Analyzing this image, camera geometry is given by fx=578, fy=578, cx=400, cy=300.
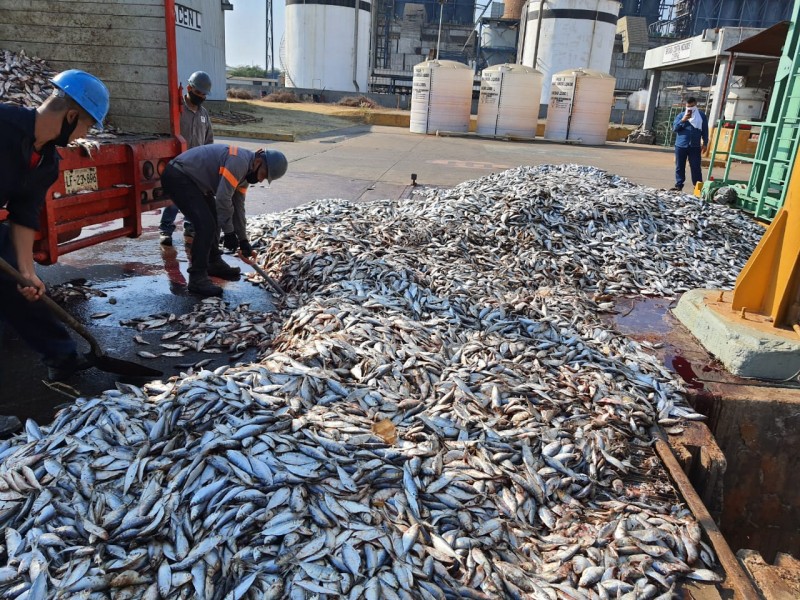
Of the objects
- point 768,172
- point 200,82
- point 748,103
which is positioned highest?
point 748,103

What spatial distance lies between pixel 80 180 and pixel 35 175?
134 centimetres

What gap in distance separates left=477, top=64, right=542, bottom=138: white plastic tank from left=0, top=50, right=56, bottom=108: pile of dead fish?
24006 millimetres

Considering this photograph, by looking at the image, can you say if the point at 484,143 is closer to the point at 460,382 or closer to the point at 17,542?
the point at 460,382

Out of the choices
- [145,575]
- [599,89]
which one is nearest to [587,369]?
[145,575]

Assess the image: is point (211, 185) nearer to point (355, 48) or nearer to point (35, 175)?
point (35, 175)

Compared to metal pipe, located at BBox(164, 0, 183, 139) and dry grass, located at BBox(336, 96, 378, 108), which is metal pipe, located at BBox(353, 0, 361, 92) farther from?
metal pipe, located at BBox(164, 0, 183, 139)

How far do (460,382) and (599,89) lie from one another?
27.1 m

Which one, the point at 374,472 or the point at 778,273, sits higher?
the point at 778,273

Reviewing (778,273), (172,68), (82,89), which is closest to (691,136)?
(778,273)

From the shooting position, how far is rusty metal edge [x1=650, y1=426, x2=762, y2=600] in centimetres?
296

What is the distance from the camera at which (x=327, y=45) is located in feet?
149

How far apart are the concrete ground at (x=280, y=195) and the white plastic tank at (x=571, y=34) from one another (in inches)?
525

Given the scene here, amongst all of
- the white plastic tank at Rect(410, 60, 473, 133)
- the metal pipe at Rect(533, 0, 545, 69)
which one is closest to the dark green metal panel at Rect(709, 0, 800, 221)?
the white plastic tank at Rect(410, 60, 473, 133)

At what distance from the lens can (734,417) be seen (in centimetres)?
466
